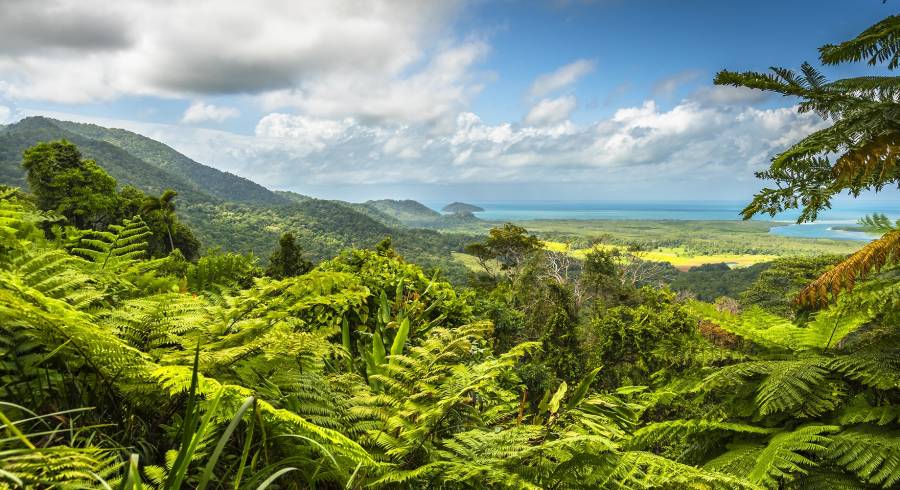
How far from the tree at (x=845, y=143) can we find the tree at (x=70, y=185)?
24653 millimetres

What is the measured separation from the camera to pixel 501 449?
1.30 metres

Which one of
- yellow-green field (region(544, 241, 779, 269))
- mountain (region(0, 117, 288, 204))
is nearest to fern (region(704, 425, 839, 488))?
yellow-green field (region(544, 241, 779, 269))

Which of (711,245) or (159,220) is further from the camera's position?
(711,245)

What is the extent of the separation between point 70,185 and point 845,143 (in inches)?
1056

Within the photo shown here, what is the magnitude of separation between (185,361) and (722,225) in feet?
574

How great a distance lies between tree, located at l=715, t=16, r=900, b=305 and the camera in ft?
5.23

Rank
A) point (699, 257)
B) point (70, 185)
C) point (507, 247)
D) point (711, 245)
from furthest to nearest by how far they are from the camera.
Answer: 1. point (711, 245)
2. point (699, 257)
3. point (507, 247)
4. point (70, 185)

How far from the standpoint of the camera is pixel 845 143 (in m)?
1.67

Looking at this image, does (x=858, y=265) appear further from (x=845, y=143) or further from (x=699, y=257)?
(x=699, y=257)

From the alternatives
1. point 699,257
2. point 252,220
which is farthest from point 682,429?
point 252,220

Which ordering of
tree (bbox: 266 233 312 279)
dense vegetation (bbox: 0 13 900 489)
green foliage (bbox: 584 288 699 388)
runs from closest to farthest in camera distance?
1. dense vegetation (bbox: 0 13 900 489)
2. green foliage (bbox: 584 288 699 388)
3. tree (bbox: 266 233 312 279)

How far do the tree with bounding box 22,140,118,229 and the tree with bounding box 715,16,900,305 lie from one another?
24.7m

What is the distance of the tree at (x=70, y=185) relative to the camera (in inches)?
783

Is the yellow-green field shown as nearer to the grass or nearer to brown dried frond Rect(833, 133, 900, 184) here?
the grass
